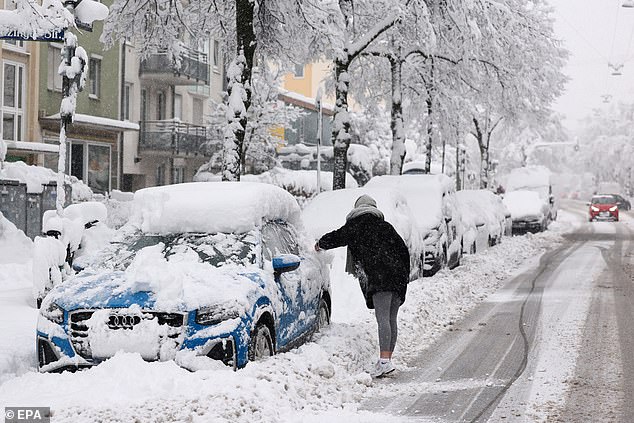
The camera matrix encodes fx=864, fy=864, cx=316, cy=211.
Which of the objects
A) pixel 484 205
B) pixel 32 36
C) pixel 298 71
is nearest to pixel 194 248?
pixel 32 36

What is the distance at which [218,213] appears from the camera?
27.3 ft

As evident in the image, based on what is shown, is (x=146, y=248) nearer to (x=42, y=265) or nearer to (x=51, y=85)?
(x=42, y=265)

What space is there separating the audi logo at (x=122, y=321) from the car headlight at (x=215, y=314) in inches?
19.3

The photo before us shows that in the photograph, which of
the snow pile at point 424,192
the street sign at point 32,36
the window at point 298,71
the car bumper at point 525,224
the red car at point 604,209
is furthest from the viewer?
the red car at point 604,209

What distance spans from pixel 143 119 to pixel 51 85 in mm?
8039

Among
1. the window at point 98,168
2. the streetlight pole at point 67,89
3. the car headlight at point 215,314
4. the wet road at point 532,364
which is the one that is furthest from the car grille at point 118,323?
the window at point 98,168

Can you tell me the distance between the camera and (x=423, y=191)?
61.7 ft

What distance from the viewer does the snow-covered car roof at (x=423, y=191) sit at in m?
17.6

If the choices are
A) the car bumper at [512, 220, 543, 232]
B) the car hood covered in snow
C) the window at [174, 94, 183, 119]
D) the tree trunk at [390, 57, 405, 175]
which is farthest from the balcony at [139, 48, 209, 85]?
the car hood covered in snow

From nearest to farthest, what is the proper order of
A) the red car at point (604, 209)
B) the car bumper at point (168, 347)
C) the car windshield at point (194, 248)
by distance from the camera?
1. the car bumper at point (168, 347)
2. the car windshield at point (194, 248)
3. the red car at point (604, 209)

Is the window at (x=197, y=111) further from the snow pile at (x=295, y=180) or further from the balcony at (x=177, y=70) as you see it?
the snow pile at (x=295, y=180)

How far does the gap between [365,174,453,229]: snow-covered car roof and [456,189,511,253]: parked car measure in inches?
104

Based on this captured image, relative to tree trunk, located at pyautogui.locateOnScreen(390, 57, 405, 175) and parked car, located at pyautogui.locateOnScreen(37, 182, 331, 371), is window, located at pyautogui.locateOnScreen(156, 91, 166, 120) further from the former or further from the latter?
parked car, located at pyautogui.locateOnScreen(37, 182, 331, 371)

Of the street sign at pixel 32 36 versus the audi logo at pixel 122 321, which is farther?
the street sign at pixel 32 36
